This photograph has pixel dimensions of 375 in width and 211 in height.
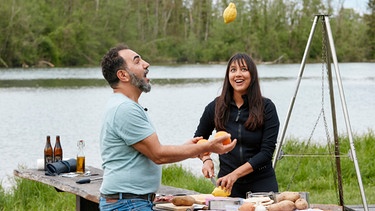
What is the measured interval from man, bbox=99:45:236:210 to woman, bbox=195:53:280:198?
95 cm

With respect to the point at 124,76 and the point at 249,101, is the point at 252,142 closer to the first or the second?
the point at 249,101

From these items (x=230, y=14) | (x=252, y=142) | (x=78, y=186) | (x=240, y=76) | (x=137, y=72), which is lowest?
(x=78, y=186)

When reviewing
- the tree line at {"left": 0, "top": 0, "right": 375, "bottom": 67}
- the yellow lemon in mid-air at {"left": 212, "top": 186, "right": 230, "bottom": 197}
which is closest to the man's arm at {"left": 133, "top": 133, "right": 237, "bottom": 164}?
the yellow lemon in mid-air at {"left": 212, "top": 186, "right": 230, "bottom": 197}

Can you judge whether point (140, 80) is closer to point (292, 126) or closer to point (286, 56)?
point (292, 126)

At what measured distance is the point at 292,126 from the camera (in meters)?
20.8

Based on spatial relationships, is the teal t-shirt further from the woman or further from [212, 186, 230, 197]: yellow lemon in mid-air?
the woman

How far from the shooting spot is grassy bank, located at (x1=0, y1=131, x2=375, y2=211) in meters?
8.92

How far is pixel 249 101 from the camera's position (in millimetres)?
5070

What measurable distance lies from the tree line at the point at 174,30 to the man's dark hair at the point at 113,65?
69289 millimetres

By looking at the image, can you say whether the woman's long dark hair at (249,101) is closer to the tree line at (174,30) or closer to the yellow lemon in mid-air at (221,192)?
the yellow lemon in mid-air at (221,192)

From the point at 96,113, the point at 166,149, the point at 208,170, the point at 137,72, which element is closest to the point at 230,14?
the point at 208,170

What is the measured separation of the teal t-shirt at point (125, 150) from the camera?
12.7ft

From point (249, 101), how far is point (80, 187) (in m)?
1.48

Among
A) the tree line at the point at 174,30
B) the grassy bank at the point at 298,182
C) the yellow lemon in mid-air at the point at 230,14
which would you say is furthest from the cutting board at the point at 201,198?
the tree line at the point at 174,30
